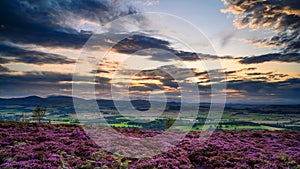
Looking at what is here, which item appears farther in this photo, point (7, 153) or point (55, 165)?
point (7, 153)

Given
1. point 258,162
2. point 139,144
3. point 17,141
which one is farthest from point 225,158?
point 17,141

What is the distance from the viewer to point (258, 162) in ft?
66.5

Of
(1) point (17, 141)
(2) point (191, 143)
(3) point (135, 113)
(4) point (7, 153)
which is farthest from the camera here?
(3) point (135, 113)

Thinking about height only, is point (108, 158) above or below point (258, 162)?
above

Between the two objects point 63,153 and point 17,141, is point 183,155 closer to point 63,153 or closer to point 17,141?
point 63,153

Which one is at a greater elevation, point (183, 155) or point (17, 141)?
point (17, 141)

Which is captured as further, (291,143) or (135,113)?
(135,113)

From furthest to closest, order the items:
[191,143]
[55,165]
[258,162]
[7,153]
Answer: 1. [191,143]
2. [258,162]
3. [7,153]
4. [55,165]

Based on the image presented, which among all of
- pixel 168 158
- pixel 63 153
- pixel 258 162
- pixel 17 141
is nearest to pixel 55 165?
pixel 63 153

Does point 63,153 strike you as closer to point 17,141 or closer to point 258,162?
point 17,141

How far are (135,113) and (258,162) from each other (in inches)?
6824

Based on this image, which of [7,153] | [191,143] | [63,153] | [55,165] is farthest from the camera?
[191,143]

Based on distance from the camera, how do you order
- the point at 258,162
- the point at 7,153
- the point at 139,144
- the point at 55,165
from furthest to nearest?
the point at 139,144, the point at 258,162, the point at 7,153, the point at 55,165

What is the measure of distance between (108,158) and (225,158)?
39.1 feet
